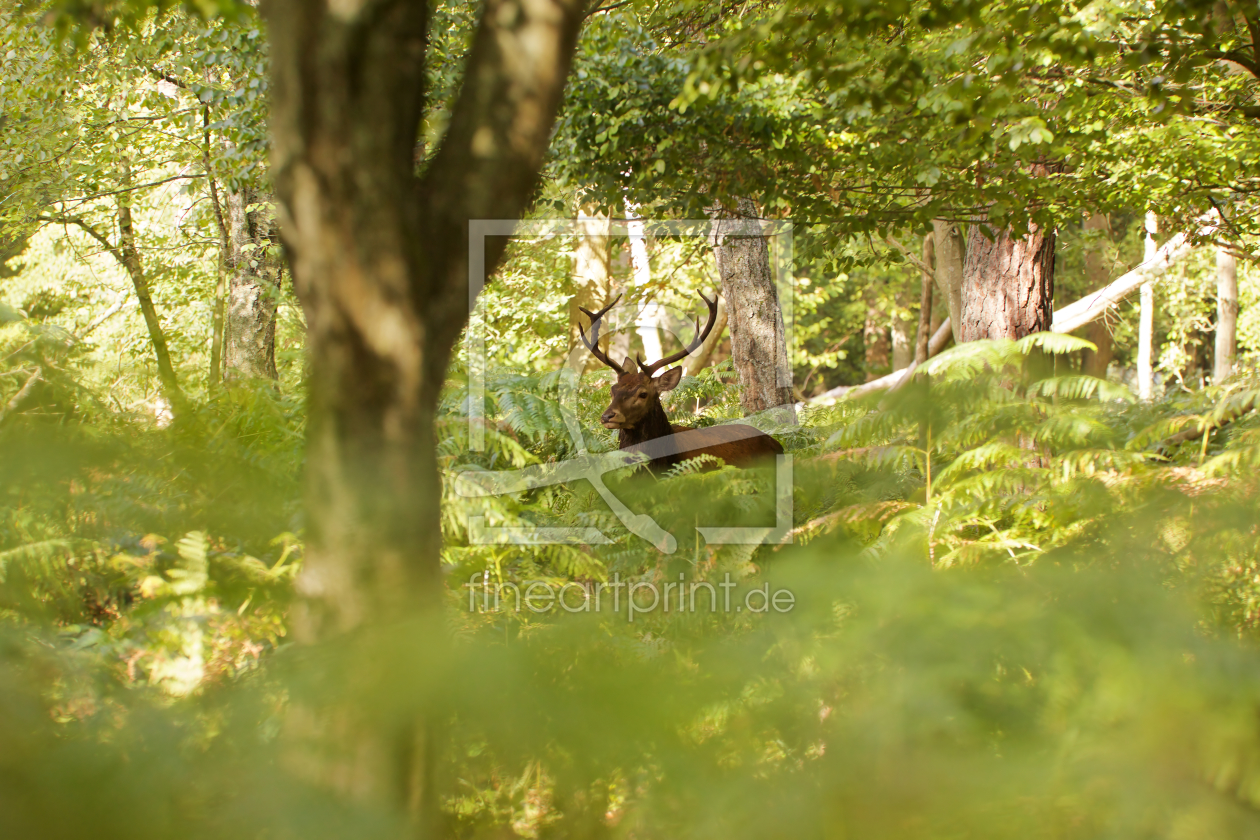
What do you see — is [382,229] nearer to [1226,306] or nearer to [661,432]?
[661,432]

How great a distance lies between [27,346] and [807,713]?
9.78 ft

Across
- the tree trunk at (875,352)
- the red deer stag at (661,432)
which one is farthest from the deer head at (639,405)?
the tree trunk at (875,352)

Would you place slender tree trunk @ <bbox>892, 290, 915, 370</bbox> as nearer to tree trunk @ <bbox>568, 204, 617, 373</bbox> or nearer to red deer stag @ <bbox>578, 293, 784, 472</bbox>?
tree trunk @ <bbox>568, 204, 617, 373</bbox>

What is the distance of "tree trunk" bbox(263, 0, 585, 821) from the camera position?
75.6 inches

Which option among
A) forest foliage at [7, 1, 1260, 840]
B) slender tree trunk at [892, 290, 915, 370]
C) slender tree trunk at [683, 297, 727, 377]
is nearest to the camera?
forest foliage at [7, 1, 1260, 840]

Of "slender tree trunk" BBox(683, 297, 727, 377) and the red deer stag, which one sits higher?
"slender tree trunk" BBox(683, 297, 727, 377)

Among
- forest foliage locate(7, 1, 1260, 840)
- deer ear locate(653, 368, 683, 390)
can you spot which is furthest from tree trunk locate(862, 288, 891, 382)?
forest foliage locate(7, 1, 1260, 840)

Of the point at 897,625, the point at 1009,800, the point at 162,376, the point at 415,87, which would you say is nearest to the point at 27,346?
the point at 162,376

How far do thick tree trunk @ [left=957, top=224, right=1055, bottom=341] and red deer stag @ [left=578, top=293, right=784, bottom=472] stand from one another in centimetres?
183

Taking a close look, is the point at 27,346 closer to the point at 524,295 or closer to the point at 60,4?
the point at 60,4

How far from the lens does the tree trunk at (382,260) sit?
192cm

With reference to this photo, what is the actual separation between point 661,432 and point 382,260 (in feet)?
18.0

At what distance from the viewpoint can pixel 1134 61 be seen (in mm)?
3760

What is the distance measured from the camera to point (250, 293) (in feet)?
26.9
